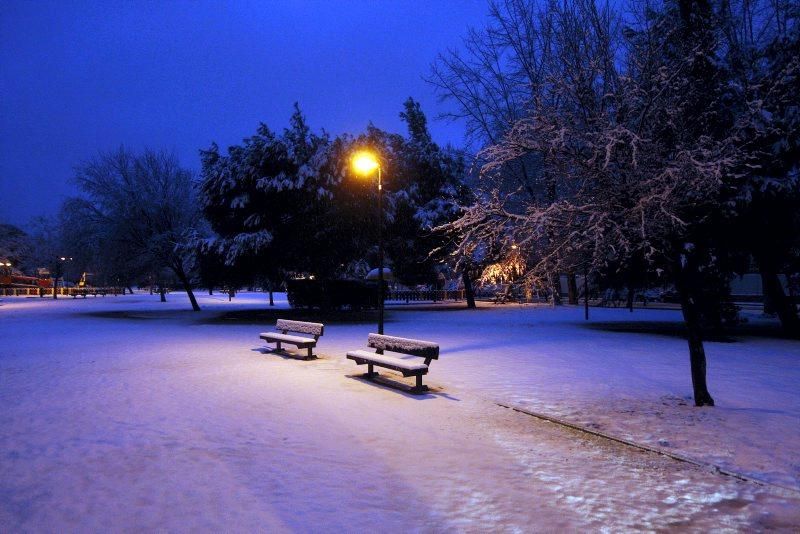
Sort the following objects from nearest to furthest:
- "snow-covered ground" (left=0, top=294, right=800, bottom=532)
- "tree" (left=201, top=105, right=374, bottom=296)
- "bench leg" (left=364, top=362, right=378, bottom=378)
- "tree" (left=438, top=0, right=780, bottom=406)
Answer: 1. "snow-covered ground" (left=0, top=294, right=800, bottom=532)
2. "tree" (left=438, top=0, right=780, bottom=406)
3. "bench leg" (left=364, top=362, right=378, bottom=378)
4. "tree" (left=201, top=105, right=374, bottom=296)

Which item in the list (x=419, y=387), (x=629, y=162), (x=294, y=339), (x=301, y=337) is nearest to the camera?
(x=629, y=162)

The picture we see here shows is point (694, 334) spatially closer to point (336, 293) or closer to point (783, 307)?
point (783, 307)

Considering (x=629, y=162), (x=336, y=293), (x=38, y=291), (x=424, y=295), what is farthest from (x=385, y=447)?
(x=38, y=291)

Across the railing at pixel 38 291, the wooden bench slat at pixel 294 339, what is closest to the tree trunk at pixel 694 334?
the wooden bench slat at pixel 294 339

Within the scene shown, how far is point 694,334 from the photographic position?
23.5 feet

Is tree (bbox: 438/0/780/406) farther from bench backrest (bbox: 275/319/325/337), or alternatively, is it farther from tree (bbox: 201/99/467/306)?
tree (bbox: 201/99/467/306)

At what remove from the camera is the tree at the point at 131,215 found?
2927 centimetres

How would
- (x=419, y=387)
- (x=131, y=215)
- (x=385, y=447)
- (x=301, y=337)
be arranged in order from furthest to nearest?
(x=131, y=215) < (x=301, y=337) < (x=419, y=387) < (x=385, y=447)

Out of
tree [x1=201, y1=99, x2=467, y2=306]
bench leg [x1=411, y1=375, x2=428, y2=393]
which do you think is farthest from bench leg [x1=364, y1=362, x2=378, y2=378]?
tree [x1=201, y1=99, x2=467, y2=306]

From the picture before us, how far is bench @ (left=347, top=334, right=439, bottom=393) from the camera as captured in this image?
8484 millimetres

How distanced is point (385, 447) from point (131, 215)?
2883 cm

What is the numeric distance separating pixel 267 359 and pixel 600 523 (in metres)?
9.61

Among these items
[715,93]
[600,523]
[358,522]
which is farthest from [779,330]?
[358,522]

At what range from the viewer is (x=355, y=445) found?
5.64 meters
